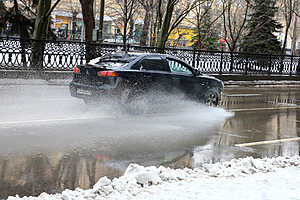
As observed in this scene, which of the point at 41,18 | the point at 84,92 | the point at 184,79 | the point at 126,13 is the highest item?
the point at 126,13

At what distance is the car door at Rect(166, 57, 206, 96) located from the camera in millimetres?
12539

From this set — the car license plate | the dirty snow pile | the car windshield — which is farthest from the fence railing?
the dirty snow pile

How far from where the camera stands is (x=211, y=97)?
1370 centimetres

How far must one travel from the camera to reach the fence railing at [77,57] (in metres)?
18.0

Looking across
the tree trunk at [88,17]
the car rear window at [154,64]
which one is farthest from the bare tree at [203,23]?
the car rear window at [154,64]

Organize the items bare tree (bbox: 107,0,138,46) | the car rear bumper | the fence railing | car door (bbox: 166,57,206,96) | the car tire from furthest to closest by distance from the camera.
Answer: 1. bare tree (bbox: 107,0,138,46)
2. the fence railing
3. the car tire
4. car door (bbox: 166,57,206,96)
5. the car rear bumper

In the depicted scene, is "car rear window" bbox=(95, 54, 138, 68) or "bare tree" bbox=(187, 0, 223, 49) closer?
"car rear window" bbox=(95, 54, 138, 68)

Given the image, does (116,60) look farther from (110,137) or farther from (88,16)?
(88,16)

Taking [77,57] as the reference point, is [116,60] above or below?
above

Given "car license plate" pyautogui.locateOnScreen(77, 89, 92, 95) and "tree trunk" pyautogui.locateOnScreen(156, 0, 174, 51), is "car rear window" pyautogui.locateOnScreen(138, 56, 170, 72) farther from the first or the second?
"tree trunk" pyautogui.locateOnScreen(156, 0, 174, 51)

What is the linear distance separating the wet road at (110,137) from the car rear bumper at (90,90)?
0.32 meters

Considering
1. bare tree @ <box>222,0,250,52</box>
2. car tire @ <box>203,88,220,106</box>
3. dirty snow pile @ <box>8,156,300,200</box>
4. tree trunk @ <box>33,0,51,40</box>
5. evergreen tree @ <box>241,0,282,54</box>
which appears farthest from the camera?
evergreen tree @ <box>241,0,282,54</box>

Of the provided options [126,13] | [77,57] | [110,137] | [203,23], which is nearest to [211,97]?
[110,137]

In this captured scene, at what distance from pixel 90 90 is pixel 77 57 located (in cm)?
886
